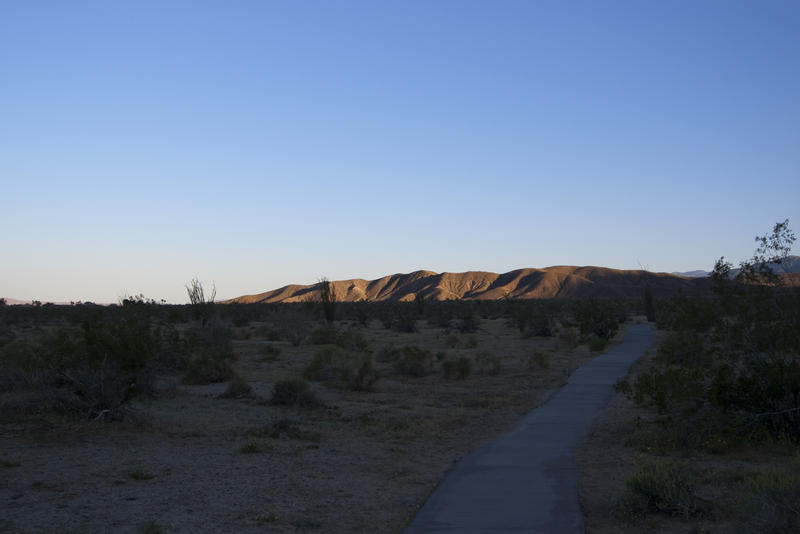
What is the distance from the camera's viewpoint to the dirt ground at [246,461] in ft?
26.1

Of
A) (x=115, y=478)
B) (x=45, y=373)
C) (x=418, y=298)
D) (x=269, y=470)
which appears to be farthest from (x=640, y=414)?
(x=418, y=298)

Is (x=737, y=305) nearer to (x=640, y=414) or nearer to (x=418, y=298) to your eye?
(x=640, y=414)

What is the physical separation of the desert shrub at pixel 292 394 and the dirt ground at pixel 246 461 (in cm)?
50

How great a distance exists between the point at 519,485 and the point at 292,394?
953 centimetres

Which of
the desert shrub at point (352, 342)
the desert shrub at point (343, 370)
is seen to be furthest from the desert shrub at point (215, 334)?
the desert shrub at point (343, 370)

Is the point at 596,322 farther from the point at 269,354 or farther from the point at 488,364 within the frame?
the point at 269,354

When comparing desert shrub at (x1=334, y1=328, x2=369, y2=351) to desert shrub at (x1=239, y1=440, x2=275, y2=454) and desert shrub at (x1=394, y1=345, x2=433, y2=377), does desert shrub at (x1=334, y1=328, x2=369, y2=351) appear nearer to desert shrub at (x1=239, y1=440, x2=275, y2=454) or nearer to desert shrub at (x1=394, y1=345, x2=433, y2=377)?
desert shrub at (x1=394, y1=345, x2=433, y2=377)

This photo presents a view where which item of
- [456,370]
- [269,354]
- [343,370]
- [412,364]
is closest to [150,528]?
[343,370]

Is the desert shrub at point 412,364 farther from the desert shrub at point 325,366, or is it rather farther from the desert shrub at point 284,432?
the desert shrub at point 284,432

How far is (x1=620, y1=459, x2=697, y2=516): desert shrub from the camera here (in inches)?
303

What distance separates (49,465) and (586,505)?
7.67m

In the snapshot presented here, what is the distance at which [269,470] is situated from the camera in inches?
407

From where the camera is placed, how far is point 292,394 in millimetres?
17422

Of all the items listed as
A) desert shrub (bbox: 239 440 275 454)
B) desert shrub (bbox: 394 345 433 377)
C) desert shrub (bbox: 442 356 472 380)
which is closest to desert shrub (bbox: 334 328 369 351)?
desert shrub (bbox: 394 345 433 377)
